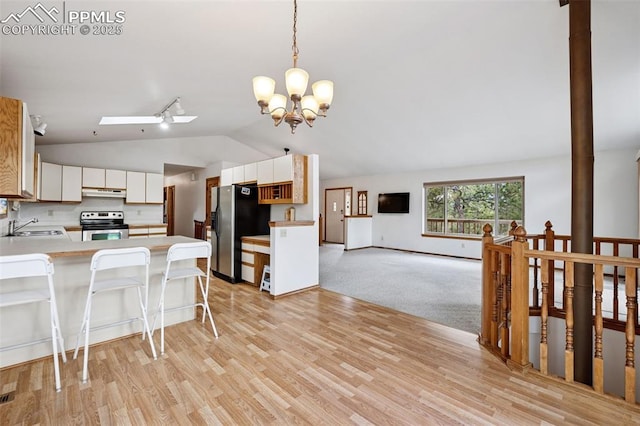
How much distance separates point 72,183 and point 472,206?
836 cm

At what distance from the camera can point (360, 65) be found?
339 cm

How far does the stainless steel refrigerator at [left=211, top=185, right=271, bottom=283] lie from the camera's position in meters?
4.40

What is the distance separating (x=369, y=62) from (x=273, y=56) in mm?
1246

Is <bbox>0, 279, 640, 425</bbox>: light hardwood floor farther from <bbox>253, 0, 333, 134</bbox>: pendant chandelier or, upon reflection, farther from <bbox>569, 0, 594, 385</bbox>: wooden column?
<bbox>253, 0, 333, 134</bbox>: pendant chandelier

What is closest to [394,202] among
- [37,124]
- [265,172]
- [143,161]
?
[265,172]

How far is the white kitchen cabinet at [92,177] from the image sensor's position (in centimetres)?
507

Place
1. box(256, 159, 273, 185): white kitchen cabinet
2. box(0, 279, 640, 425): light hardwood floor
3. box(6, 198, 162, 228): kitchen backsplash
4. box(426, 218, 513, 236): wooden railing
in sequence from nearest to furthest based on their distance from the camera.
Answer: box(0, 279, 640, 425): light hardwood floor < box(256, 159, 273, 185): white kitchen cabinet < box(6, 198, 162, 228): kitchen backsplash < box(426, 218, 513, 236): wooden railing

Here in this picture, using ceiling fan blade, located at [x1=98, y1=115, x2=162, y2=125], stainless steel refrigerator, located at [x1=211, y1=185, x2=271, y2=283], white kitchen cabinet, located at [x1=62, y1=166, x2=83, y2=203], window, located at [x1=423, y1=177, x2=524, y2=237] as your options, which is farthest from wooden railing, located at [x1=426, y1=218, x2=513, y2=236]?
white kitchen cabinet, located at [x1=62, y1=166, x2=83, y2=203]

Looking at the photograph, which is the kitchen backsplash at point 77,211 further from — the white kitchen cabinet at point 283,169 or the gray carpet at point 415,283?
the gray carpet at point 415,283

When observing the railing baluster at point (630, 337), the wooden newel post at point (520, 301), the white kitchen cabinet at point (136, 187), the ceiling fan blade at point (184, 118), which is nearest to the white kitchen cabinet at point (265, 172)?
the ceiling fan blade at point (184, 118)

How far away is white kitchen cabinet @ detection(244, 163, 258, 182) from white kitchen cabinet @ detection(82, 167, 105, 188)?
2.73 meters

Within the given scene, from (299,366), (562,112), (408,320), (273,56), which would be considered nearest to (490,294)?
(408,320)

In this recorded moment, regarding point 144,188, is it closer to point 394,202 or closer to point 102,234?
point 102,234

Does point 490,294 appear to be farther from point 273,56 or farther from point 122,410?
point 273,56
